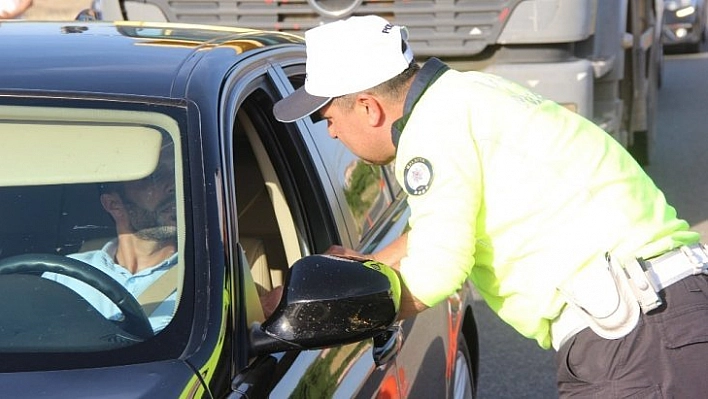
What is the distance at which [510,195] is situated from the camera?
7.89 feet

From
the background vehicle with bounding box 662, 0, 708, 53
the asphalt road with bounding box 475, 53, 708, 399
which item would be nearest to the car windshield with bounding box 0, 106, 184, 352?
the asphalt road with bounding box 475, 53, 708, 399

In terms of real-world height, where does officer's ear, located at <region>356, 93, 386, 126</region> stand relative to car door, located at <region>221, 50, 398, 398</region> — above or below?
above

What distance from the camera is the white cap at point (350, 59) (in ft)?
8.07

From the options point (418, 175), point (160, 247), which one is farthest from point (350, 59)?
point (160, 247)

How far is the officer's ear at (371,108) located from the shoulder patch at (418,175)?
0.54ft

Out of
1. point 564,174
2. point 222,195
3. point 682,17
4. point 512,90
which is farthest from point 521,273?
point 682,17

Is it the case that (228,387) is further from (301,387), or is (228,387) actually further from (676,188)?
(676,188)

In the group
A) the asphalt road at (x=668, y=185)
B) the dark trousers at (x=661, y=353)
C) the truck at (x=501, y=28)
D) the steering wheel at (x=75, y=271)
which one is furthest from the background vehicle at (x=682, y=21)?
the steering wheel at (x=75, y=271)

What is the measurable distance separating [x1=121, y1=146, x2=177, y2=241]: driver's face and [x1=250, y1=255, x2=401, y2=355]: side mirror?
0.99 ft

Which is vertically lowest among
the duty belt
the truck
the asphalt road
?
the asphalt road

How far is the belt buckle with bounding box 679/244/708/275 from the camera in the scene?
255 cm

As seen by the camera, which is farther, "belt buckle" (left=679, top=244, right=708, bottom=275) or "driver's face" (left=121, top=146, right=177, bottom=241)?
"belt buckle" (left=679, top=244, right=708, bottom=275)

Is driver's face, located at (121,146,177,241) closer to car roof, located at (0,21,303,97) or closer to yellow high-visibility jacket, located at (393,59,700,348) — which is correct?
car roof, located at (0,21,303,97)

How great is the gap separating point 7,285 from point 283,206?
0.95 m
